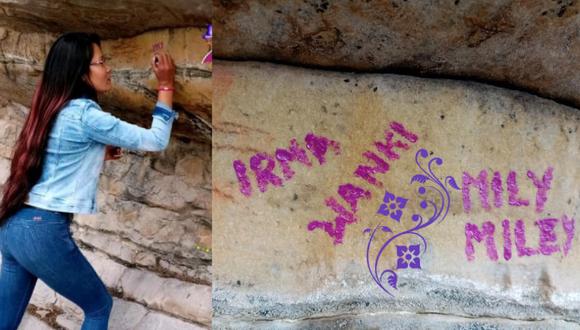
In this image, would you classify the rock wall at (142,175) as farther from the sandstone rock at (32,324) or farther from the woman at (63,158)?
the woman at (63,158)

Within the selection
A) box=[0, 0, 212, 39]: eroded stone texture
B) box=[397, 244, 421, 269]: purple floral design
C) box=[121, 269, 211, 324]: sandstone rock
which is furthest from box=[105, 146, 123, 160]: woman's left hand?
box=[397, 244, 421, 269]: purple floral design

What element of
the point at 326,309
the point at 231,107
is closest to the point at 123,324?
the point at 326,309

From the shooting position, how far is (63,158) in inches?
63.1

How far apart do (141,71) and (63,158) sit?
1.31ft

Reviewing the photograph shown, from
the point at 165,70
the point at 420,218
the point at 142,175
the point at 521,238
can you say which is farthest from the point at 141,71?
the point at 521,238

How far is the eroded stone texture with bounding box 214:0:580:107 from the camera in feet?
5.04

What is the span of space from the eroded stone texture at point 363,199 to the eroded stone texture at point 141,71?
0.29ft

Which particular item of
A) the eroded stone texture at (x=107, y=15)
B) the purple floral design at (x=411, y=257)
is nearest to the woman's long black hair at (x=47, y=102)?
the eroded stone texture at (x=107, y=15)

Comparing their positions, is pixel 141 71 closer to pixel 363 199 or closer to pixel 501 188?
pixel 363 199

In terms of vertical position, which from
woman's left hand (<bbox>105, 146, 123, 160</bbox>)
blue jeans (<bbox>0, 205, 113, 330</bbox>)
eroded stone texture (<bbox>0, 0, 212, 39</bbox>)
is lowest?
blue jeans (<bbox>0, 205, 113, 330</bbox>)

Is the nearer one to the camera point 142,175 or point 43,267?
point 43,267

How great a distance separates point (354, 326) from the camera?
68.2 inches

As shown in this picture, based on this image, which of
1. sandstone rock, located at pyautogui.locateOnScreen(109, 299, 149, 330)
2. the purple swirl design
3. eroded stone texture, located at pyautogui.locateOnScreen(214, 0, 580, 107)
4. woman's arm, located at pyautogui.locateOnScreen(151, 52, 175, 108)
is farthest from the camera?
sandstone rock, located at pyautogui.locateOnScreen(109, 299, 149, 330)

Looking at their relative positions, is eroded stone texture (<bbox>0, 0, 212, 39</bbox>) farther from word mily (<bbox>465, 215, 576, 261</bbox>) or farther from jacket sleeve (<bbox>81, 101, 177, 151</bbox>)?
word mily (<bbox>465, 215, 576, 261</bbox>)
